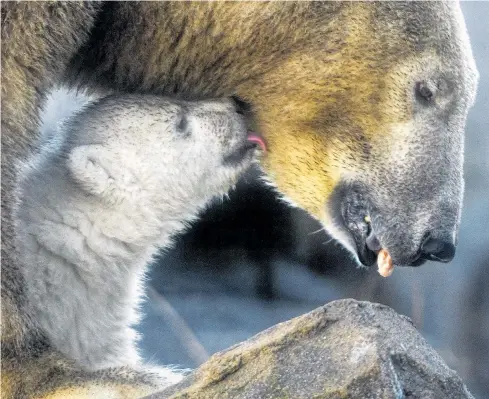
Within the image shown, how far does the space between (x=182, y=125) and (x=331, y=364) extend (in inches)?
29.9

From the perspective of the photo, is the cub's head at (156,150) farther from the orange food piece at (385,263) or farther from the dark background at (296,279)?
the dark background at (296,279)

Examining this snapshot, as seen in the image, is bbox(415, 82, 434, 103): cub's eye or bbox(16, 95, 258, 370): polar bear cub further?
bbox(415, 82, 434, 103): cub's eye

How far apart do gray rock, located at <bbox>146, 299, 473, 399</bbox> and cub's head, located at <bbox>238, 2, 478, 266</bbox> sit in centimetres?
59

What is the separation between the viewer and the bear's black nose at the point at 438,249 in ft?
6.79

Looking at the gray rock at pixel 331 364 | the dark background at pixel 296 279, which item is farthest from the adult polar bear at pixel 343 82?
the dark background at pixel 296 279

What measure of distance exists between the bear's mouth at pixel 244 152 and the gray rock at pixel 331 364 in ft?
1.98

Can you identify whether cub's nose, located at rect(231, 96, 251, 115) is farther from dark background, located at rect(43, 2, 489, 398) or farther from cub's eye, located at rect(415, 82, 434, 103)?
dark background, located at rect(43, 2, 489, 398)

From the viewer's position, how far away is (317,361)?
1.48 meters

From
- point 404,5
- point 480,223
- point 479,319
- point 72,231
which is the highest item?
point 404,5

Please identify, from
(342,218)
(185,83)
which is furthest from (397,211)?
(185,83)

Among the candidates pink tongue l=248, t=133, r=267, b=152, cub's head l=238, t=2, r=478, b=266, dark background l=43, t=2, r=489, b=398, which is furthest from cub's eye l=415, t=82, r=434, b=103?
dark background l=43, t=2, r=489, b=398

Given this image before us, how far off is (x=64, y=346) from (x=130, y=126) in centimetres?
45

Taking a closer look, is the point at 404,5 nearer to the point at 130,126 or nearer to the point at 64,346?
the point at 130,126

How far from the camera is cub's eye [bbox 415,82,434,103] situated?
2.14m
